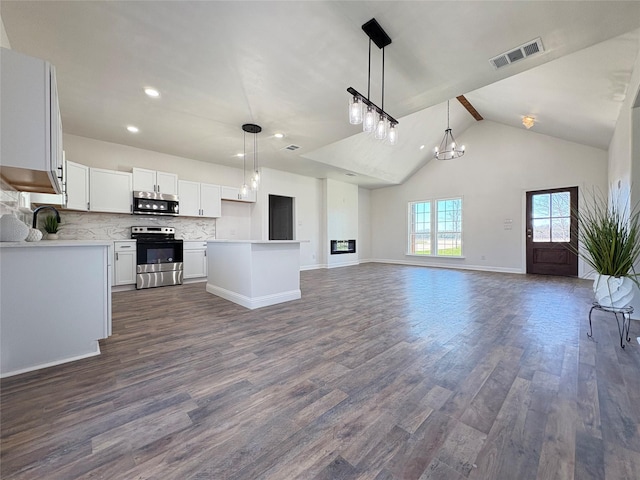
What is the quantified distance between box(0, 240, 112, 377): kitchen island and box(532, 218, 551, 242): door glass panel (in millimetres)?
8605

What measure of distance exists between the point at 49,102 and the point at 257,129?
2845 millimetres

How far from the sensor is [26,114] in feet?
5.47

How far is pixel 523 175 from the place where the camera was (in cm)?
685

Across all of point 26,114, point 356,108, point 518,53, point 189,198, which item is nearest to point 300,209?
point 189,198

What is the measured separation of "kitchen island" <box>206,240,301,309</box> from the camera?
12.1 ft

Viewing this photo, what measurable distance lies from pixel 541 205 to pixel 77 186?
393 inches

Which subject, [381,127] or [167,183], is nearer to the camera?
[381,127]

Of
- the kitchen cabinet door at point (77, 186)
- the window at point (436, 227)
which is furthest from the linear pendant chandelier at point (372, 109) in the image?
the window at point (436, 227)

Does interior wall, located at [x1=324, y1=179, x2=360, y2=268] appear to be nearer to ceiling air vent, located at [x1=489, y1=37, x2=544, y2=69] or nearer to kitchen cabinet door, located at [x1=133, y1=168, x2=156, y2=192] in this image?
kitchen cabinet door, located at [x1=133, y1=168, x2=156, y2=192]

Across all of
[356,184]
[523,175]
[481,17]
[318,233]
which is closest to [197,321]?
[481,17]

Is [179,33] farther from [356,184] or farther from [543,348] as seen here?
[356,184]

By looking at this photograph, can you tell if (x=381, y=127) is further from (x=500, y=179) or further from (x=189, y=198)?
(x=500, y=179)

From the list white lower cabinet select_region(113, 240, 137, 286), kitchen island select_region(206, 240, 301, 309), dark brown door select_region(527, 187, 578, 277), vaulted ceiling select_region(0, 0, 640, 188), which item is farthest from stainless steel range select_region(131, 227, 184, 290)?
dark brown door select_region(527, 187, 578, 277)

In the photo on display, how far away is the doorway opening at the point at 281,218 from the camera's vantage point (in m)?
7.85
